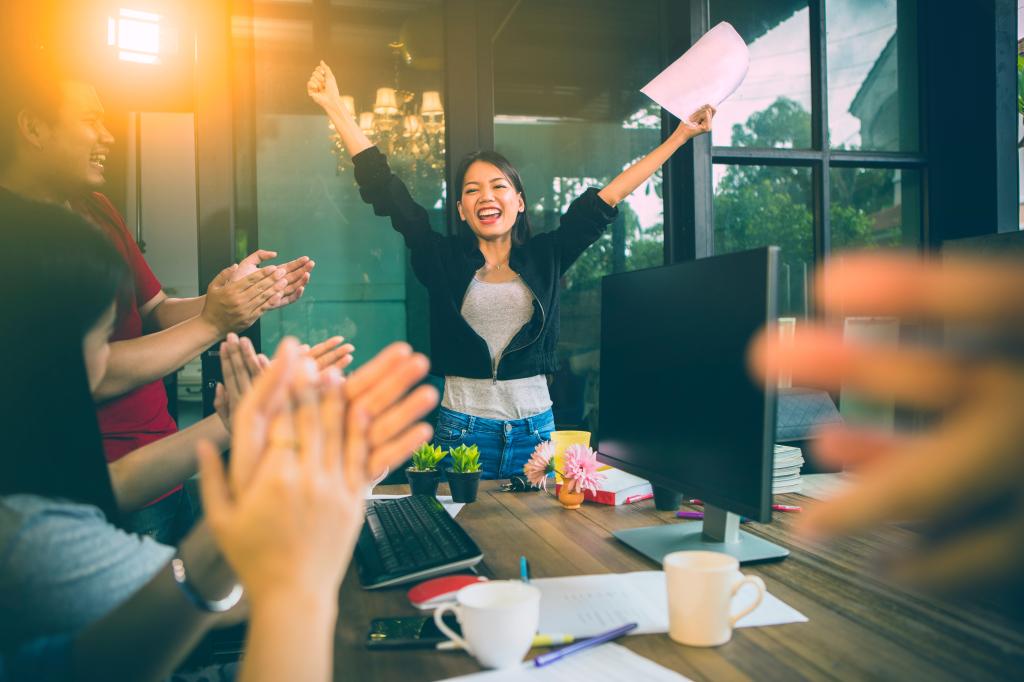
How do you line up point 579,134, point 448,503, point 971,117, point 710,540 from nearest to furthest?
point 710,540 → point 448,503 → point 971,117 → point 579,134

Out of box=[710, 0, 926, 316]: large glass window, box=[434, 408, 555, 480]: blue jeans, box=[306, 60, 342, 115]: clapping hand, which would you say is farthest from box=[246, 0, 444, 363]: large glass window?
box=[710, 0, 926, 316]: large glass window

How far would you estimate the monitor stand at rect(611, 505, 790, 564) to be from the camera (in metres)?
1.13

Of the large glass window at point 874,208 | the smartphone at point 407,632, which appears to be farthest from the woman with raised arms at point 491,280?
the smartphone at point 407,632

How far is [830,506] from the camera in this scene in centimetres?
41

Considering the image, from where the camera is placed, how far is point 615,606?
938mm

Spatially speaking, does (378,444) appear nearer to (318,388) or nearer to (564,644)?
(318,388)

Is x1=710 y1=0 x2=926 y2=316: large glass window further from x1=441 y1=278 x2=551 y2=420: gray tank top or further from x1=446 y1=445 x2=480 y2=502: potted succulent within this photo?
x1=446 y1=445 x2=480 y2=502: potted succulent

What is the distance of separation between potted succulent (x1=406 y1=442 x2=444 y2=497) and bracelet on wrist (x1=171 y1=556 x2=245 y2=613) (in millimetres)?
820

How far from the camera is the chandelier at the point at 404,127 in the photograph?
2793mm

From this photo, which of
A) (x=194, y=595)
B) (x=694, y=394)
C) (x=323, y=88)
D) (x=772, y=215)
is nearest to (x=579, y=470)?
(x=694, y=394)

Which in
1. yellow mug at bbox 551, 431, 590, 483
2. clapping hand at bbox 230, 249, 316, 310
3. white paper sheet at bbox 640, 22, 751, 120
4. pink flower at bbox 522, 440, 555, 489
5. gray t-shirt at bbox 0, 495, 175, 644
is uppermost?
white paper sheet at bbox 640, 22, 751, 120

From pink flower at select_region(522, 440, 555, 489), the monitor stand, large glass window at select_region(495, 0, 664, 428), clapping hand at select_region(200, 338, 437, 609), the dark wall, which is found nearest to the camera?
clapping hand at select_region(200, 338, 437, 609)

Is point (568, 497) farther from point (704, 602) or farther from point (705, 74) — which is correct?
point (705, 74)

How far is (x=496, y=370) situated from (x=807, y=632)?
1.37 m
